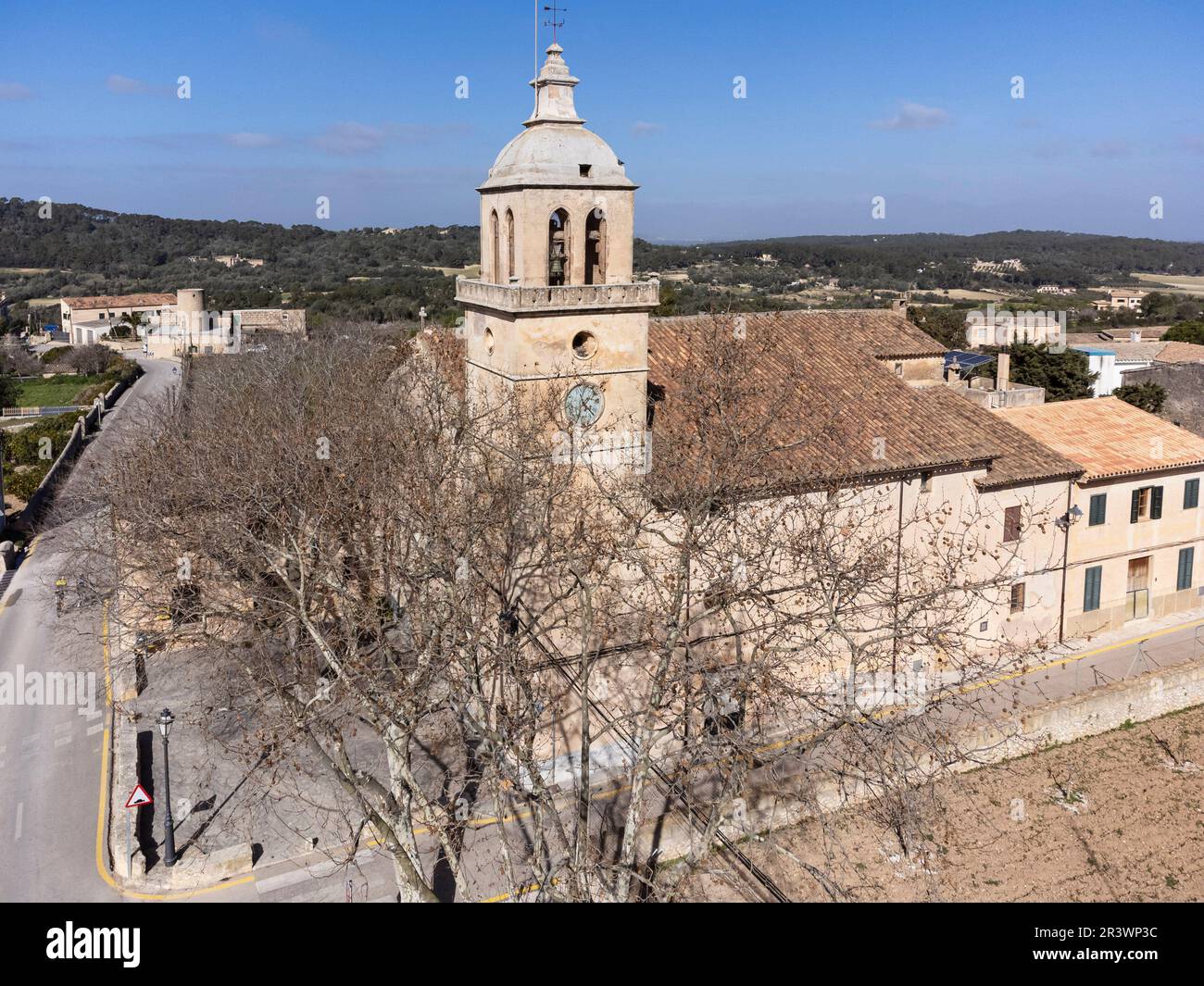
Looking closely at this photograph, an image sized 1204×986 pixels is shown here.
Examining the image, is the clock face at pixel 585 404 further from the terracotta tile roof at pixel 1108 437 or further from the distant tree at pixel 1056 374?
the distant tree at pixel 1056 374

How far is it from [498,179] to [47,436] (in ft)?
117

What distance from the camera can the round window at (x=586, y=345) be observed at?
63.1ft

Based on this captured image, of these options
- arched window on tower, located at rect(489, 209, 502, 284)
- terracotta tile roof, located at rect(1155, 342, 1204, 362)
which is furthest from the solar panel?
arched window on tower, located at rect(489, 209, 502, 284)

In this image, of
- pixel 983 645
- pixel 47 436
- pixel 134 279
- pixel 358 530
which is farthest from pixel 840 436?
pixel 134 279

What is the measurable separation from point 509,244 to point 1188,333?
201 ft

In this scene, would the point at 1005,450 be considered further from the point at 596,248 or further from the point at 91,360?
the point at 91,360

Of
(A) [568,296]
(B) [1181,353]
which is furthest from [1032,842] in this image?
(B) [1181,353]

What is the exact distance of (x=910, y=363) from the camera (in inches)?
1093

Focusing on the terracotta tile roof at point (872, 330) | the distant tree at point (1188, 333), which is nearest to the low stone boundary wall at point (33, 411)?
the terracotta tile roof at point (872, 330)

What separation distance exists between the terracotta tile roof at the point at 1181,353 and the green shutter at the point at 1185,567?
1169 inches

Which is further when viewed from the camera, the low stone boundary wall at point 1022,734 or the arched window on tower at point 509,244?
the arched window on tower at point 509,244

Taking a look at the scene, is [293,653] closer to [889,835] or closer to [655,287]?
[655,287]

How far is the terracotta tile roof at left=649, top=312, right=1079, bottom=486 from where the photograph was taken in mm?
20594

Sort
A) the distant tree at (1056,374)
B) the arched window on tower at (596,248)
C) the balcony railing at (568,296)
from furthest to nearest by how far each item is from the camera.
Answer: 1. the distant tree at (1056,374)
2. the arched window on tower at (596,248)
3. the balcony railing at (568,296)
